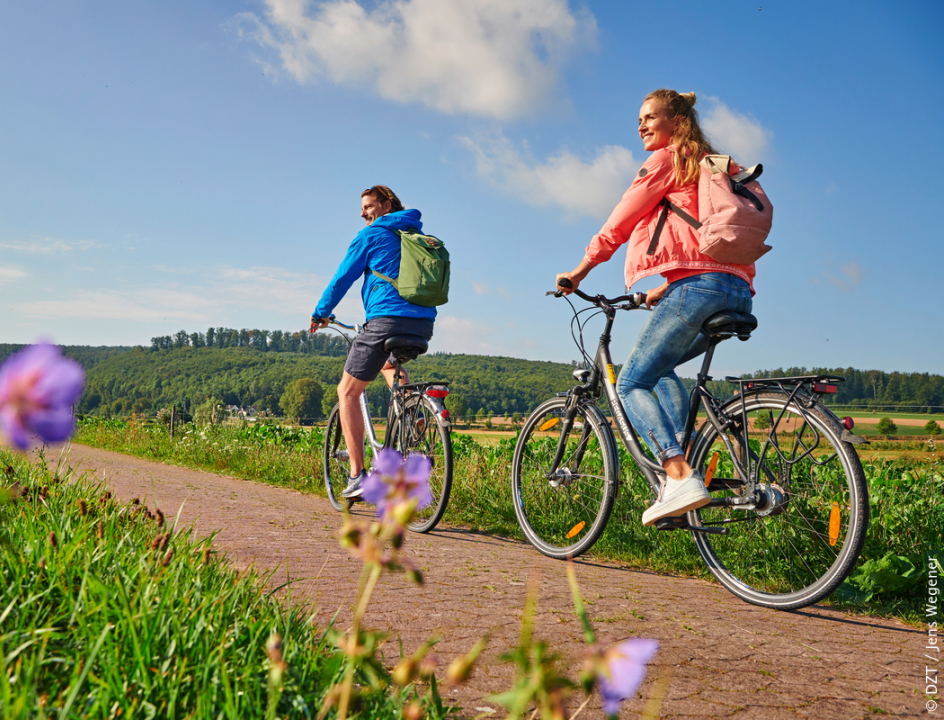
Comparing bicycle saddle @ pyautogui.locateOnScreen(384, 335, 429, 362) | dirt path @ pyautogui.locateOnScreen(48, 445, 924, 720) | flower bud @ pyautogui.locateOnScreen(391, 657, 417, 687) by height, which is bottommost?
dirt path @ pyautogui.locateOnScreen(48, 445, 924, 720)

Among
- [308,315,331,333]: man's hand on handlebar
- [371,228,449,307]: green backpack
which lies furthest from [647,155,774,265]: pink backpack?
[308,315,331,333]: man's hand on handlebar

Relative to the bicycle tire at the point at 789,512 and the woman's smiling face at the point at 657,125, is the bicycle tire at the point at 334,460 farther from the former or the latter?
the woman's smiling face at the point at 657,125

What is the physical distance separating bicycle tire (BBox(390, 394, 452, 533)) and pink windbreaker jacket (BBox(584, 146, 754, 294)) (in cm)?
189

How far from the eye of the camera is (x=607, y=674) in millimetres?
699

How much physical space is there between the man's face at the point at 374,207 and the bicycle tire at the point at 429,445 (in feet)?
5.56

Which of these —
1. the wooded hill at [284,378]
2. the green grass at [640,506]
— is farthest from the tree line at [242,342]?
the green grass at [640,506]

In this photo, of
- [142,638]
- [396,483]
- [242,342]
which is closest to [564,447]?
[142,638]

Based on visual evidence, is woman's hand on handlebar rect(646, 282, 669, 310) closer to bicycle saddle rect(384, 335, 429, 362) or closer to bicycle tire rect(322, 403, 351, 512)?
bicycle saddle rect(384, 335, 429, 362)

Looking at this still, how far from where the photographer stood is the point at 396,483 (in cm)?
90

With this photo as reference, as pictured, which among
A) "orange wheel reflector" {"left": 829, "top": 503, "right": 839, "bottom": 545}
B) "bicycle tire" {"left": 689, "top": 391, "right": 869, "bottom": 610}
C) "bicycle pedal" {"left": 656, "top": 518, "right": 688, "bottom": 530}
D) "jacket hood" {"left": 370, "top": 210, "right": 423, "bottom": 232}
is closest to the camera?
"bicycle tire" {"left": 689, "top": 391, "right": 869, "bottom": 610}

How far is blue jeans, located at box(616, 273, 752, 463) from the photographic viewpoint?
127 inches

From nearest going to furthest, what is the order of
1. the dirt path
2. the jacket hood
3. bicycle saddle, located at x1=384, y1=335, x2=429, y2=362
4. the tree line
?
the dirt path
bicycle saddle, located at x1=384, y1=335, x2=429, y2=362
the jacket hood
the tree line

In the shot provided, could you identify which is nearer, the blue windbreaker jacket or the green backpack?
the green backpack

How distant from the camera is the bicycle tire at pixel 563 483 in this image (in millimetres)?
3939
